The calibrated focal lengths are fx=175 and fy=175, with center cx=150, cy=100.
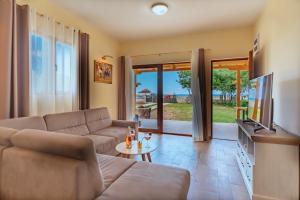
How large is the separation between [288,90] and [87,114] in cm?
319

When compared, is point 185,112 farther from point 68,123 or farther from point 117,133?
point 68,123

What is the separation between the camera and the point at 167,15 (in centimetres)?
346

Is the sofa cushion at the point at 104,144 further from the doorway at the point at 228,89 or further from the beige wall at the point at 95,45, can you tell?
the doorway at the point at 228,89

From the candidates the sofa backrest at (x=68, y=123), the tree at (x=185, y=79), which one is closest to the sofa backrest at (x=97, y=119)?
the sofa backrest at (x=68, y=123)

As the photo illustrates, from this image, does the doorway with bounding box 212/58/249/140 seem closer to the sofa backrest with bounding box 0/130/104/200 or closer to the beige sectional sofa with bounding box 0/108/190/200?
the beige sectional sofa with bounding box 0/108/190/200

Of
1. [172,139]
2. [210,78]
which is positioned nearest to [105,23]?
[210,78]

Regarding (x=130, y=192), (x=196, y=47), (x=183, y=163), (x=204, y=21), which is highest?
(x=204, y=21)

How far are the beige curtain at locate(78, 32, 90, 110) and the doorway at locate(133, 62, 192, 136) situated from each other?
1.77 m

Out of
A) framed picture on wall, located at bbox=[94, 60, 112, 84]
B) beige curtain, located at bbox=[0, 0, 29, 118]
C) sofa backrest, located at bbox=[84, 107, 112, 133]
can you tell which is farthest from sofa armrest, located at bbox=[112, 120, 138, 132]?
beige curtain, located at bbox=[0, 0, 29, 118]

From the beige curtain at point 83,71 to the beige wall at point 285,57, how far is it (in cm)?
339

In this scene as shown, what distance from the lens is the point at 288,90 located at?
209 centimetres

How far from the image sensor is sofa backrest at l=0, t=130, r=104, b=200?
1.15 m

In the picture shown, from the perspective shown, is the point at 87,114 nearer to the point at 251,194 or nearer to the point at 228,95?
the point at 251,194

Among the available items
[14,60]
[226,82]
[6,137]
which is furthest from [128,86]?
[6,137]
